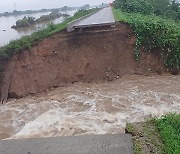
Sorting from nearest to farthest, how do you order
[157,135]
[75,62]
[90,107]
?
1. [157,135]
2. [90,107]
3. [75,62]

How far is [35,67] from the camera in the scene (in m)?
13.7

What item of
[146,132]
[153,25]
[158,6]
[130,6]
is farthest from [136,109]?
[158,6]

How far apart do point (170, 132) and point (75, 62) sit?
7.91 m

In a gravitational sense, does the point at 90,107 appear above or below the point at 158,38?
below

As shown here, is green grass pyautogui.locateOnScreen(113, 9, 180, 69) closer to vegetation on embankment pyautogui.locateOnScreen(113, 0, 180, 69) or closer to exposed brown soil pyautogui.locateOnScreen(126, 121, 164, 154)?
vegetation on embankment pyautogui.locateOnScreen(113, 0, 180, 69)

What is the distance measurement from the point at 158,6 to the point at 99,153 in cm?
1915

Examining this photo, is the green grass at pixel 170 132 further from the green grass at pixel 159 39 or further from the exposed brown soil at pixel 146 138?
the green grass at pixel 159 39

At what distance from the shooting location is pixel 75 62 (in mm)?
14023

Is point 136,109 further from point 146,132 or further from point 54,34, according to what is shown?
point 54,34

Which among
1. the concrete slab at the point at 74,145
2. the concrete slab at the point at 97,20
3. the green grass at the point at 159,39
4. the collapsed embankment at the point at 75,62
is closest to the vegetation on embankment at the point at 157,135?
the concrete slab at the point at 74,145

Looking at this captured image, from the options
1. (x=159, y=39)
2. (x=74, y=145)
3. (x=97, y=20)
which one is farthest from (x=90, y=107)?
(x=97, y=20)

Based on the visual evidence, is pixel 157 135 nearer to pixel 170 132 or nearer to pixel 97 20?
pixel 170 132

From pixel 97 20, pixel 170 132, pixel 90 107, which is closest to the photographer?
pixel 170 132

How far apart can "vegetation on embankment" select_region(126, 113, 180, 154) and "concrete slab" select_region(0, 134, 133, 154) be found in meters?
0.23
